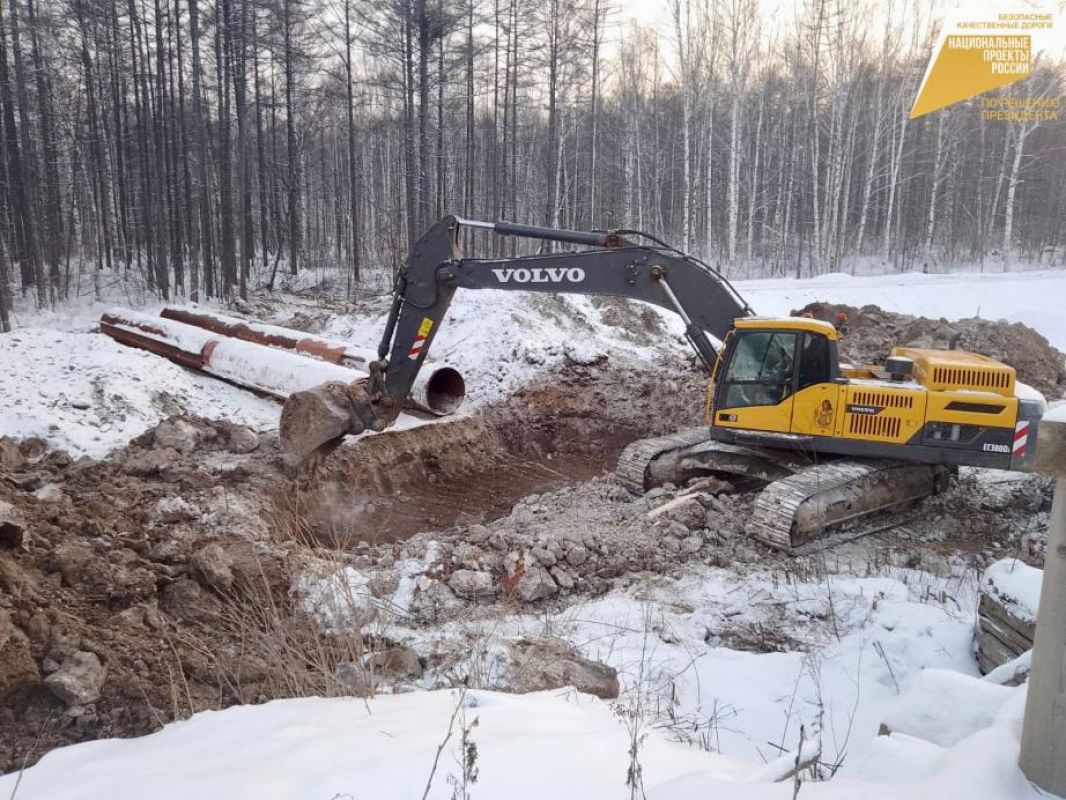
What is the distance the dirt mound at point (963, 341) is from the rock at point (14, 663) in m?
12.8

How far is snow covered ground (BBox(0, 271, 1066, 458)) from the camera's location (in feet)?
30.0

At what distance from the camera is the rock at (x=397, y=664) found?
163 inches

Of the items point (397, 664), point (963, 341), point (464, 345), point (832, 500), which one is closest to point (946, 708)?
point (397, 664)

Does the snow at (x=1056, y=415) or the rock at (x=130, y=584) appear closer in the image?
the snow at (x=1056, y=415)

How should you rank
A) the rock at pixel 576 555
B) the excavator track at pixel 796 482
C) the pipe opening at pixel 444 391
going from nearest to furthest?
the rock at pixel 576 555 < the excavator track at pixel 796 482 < the pipe opening at pixel 444 391

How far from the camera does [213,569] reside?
17.4 ft

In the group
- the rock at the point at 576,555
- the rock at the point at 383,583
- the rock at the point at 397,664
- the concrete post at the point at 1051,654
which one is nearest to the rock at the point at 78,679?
the rock at the point at 397,664

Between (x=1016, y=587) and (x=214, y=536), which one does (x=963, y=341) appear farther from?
(x=214, y=536)

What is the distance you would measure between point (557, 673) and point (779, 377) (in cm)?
461

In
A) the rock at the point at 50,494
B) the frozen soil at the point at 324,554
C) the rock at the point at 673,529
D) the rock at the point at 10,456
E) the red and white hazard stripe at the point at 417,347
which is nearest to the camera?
the frozen soil at the point at 324,554

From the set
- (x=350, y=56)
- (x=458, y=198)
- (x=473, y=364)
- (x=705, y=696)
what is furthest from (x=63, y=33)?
(x=705, y=696)

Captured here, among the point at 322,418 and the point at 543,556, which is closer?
the point at 543,556

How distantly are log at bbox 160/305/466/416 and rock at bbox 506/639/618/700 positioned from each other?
5.32 meters

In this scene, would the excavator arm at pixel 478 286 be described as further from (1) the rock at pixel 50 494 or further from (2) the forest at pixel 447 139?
(2) the forest at pixel 447 139
